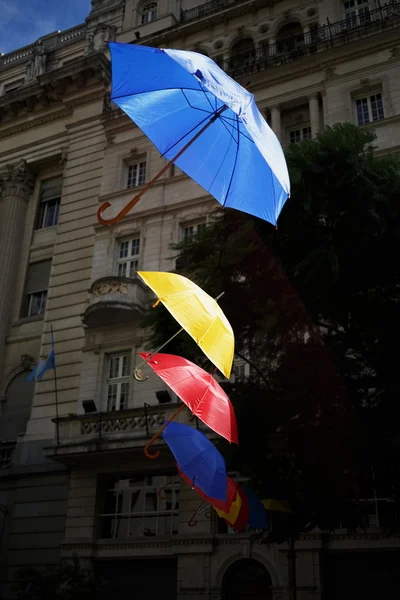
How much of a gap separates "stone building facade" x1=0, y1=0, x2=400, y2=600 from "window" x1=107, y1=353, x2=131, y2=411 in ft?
0.17

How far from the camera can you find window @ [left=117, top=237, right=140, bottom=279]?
25141 millimetres

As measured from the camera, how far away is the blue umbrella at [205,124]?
27.9 feet

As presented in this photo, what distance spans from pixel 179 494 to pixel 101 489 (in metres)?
3.00

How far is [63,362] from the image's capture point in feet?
79.7

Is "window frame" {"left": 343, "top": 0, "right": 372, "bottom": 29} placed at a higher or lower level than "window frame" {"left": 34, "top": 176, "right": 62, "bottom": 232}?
higher

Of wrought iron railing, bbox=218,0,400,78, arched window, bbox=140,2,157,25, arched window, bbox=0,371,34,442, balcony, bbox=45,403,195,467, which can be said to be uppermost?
arched window, bbox=140,2,157,25

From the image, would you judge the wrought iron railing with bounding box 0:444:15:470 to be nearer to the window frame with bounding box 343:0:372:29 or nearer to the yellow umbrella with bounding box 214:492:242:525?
the yellow umbrella with bounding box 214:492:242:525

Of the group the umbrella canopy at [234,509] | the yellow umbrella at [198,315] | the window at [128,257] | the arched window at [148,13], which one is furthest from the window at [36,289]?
the yellow umbrella at [198,315]

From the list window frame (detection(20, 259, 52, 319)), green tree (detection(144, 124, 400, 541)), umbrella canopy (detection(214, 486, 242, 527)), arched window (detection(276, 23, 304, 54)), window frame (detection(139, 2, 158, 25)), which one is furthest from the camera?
window frame (detection(139, 2, 158, 25))

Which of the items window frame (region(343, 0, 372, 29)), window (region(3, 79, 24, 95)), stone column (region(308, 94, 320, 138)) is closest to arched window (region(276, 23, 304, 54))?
window frame (region(343, 0, 372, 29))

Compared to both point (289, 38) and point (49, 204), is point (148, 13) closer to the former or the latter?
point (289, 38)

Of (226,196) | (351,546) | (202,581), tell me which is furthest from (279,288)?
(202,581)

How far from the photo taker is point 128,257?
25.4 m

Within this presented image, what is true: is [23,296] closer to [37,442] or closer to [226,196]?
[37,442]
